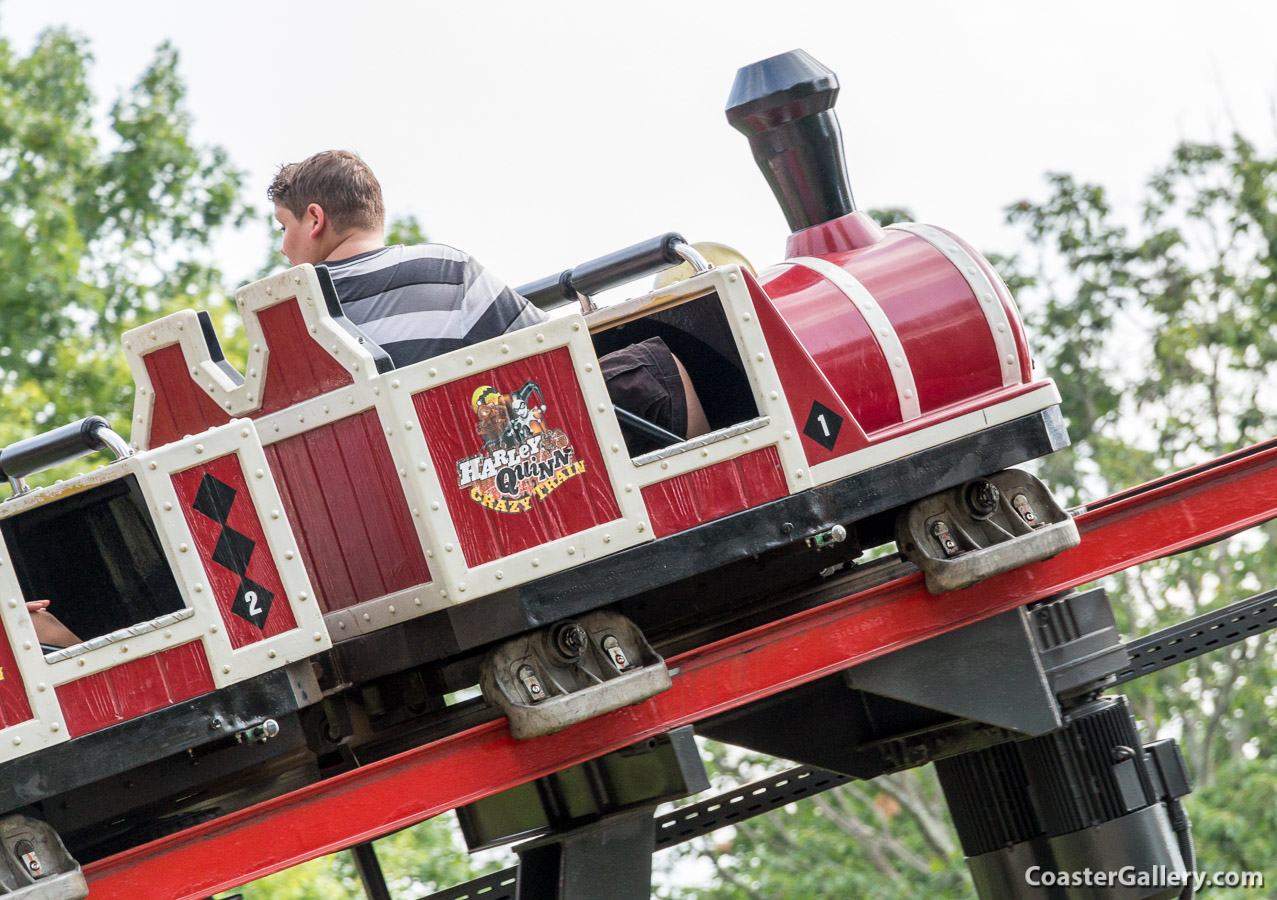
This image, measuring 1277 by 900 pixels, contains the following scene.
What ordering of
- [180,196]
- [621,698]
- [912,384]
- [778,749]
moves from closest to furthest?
1. [621,698]
2. [912,384]
3. [778,749]
4. [180,196]

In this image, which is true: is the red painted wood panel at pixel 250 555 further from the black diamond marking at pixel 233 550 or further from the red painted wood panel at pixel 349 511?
the red painted wood panel at pixel 349 511

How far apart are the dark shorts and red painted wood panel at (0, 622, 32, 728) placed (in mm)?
1347

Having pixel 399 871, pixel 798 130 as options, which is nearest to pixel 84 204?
pixel 399 871

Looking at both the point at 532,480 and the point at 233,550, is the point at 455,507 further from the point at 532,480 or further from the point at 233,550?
the point at 233,550

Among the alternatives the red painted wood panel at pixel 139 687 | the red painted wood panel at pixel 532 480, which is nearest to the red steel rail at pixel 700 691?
the red painted wood panel at pixel 139 687

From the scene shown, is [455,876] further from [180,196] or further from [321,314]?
[321,314]

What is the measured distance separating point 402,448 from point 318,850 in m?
0.84

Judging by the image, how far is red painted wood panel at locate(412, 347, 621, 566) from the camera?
10.2 feet

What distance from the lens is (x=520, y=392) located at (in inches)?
124

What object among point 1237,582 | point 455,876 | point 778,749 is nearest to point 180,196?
point 455,876

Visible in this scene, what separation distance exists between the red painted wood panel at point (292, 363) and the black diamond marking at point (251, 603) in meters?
0.44

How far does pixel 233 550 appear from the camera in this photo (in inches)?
118

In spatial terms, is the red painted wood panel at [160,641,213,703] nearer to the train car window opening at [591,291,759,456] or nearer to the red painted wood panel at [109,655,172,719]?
the red painted wood panel at [109,655,172,719]

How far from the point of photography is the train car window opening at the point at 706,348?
3707 mm
